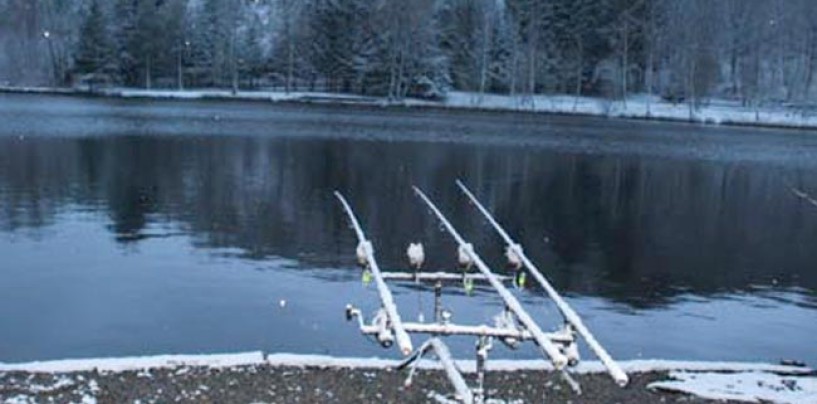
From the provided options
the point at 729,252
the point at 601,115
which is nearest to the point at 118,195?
the point at 729,252

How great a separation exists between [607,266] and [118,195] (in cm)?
1440

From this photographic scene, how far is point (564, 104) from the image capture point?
298 feet

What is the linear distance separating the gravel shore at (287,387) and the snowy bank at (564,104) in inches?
2887

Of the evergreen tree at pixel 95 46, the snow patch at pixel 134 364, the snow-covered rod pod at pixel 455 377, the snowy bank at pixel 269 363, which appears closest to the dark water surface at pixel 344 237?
the snowy bank at pixel 269 363

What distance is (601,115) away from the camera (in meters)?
85.8

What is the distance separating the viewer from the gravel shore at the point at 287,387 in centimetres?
1058

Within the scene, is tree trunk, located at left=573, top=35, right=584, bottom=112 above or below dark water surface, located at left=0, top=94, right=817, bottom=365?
above

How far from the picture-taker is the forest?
93188 millimetres

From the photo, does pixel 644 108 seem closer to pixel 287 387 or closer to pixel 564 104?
pixel 564 104

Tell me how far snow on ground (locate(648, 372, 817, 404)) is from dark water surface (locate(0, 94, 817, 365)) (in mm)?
3188

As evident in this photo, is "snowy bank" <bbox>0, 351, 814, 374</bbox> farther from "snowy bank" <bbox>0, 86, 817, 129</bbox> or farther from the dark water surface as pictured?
"snowy bank" <bbox>0, 86, 817, 129</bbox>

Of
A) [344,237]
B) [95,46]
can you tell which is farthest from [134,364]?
[95,46]

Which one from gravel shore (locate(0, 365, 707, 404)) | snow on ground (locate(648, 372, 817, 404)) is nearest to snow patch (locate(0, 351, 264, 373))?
gravel shore (locate(0, 365, 707, 404))

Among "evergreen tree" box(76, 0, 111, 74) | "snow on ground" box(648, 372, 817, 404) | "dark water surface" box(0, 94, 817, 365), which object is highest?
"evergreen tree" box(76, 0, 111, 74)
